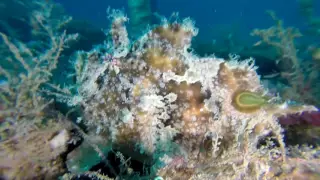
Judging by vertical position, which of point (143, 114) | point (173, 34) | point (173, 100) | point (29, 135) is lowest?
point (29, 135)

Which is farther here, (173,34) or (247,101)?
(173,34)

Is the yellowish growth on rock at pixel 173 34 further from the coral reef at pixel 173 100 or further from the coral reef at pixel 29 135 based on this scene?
the coral reef at pixel 29 135

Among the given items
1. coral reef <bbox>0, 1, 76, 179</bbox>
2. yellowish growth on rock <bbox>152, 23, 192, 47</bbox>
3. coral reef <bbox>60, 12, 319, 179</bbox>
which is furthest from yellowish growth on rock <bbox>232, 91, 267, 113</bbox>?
coral reef <bbox>0, 1, 76, 179</bbox>

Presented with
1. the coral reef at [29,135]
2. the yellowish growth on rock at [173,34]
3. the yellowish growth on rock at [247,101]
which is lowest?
the coral reef at [29,135]

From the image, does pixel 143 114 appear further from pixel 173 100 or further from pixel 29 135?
pixel 29 135

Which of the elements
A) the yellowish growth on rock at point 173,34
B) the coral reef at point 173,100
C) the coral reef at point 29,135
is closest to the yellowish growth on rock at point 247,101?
the coral reef at point 173,100

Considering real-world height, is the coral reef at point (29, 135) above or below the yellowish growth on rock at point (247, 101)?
below

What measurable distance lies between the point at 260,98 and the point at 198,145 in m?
0.83

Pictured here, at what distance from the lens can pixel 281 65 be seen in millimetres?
7410

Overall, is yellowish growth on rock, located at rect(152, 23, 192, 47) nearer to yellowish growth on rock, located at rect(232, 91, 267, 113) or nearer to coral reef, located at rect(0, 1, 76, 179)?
yellowish growth on rock, located at rect(232, 91, 267, 113)

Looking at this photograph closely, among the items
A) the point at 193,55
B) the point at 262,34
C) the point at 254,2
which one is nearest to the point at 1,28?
the point at 262,34

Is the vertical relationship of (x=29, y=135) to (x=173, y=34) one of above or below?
below

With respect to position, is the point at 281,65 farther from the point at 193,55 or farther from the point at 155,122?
the point at 155,122

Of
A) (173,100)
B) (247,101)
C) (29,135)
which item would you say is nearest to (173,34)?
(173,100)
